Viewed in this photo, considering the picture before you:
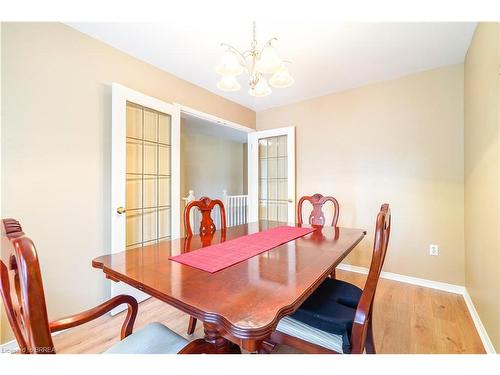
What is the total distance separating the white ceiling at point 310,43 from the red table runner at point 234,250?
160 centimetres

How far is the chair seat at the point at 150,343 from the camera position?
91cm

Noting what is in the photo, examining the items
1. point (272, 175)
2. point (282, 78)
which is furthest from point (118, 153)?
point (272, 175)

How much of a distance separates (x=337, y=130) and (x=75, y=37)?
9.61ft

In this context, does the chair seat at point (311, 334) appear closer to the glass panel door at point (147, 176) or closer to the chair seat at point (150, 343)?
the chair seat at point (150, 343)

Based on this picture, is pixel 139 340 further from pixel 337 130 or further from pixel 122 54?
pixel 337 130

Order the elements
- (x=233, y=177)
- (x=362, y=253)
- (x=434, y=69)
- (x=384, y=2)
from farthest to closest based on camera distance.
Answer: (x=233, y=177), (x=362, y=253), (x=434, y=69), (x=384, y=2)

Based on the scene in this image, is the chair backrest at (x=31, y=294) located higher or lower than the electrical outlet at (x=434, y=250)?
higher

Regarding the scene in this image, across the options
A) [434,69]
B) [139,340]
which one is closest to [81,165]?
[139,340]

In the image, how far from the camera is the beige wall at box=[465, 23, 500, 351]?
4.61 feet

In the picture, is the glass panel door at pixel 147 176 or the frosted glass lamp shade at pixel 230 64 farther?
the glass panel door at pixel 147 176

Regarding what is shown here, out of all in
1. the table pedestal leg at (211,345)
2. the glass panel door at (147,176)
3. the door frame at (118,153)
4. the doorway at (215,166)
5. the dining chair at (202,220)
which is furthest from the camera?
the doorway at (215,166)

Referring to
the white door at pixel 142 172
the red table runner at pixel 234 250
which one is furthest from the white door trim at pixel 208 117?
the red table runner at pixel 234 250

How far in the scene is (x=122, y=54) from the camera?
84.4 inches

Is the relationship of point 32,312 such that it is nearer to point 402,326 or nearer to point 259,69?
point 259,69
